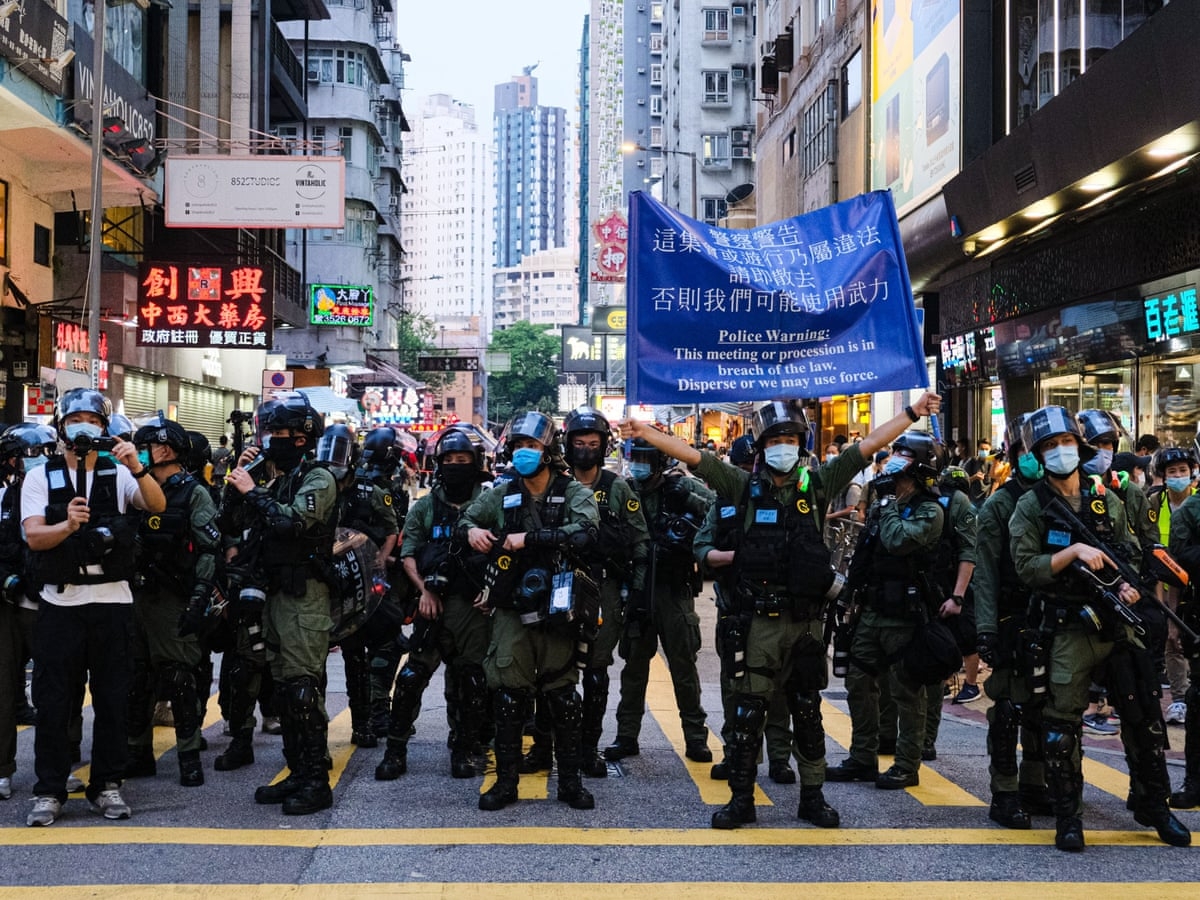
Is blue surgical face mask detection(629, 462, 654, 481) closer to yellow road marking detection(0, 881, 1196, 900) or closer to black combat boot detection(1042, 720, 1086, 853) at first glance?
black combat boot detection(1042, 720, 1086, 853)

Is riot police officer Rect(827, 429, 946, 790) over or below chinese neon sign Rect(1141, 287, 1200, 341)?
below

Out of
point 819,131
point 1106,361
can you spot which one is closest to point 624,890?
point 1106,361

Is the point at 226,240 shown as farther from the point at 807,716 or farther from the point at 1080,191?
the point at 807,716

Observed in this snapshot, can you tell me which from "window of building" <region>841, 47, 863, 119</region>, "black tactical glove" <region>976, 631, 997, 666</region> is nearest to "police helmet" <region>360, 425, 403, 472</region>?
"black tactical glove" <region>976, 631, 997, 666</region>

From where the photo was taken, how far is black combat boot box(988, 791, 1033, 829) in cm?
640

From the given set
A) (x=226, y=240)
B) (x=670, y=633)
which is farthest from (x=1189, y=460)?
(x=226, y=240)

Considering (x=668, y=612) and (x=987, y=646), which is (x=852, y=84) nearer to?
(x=668, y=612)

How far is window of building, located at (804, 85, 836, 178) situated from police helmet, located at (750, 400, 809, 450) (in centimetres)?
2675

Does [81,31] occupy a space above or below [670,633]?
above

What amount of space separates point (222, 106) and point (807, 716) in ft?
98.4

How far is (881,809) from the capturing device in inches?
265

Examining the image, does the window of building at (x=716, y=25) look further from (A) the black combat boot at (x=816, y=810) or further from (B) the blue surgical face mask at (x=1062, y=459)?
(A) the black combat boot at (x=816, y=810)

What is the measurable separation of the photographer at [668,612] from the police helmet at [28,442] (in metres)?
3.57

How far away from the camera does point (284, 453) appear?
7.02 meters
